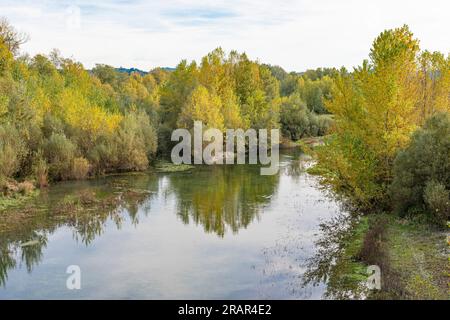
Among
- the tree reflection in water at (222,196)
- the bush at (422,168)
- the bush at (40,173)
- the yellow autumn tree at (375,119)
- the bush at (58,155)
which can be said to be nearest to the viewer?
the bush at (422,168)

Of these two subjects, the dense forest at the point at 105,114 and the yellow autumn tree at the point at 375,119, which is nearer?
the yellow autumn tree at the point at 375,119

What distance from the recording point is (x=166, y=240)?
18250 mm

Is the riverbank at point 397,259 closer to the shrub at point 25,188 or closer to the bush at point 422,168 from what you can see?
the bush at point 422,168

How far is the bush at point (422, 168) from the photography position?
1744 cm

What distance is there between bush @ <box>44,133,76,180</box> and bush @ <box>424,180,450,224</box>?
22.9m

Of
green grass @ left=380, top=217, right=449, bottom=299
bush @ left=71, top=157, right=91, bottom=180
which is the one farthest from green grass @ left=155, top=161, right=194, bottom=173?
green grass @ left=380, top=217, right=449, bottom=299

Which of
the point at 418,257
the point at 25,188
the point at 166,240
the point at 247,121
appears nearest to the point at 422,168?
the point at 418,257

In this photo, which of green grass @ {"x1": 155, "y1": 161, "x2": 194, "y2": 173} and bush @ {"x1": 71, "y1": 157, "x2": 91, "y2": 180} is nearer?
bush @ {"x1": 71, "y1": 157, "x2": 91, "y2": 180}

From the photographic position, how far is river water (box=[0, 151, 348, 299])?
44.1 feet

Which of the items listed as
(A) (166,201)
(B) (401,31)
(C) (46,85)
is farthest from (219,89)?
(B) (401,31)

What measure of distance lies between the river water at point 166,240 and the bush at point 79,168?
78.6 inches

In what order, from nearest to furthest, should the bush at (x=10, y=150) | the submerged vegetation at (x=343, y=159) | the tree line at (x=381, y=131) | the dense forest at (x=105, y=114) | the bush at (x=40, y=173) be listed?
the submerged vegetation at (x=343, y=159)
the tree line at (x=381, y=131)
the bush at (x=10, y=150)
the bush at (x=40, y=173)
the dense forest at (x=105, y=114)

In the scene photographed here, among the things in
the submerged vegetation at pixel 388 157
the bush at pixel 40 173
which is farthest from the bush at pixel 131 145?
the submerged vegetation at pixel 388 157

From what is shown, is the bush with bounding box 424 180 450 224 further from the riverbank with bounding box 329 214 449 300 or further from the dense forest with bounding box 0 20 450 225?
the riverbank with bounding box 329 214 449 300
